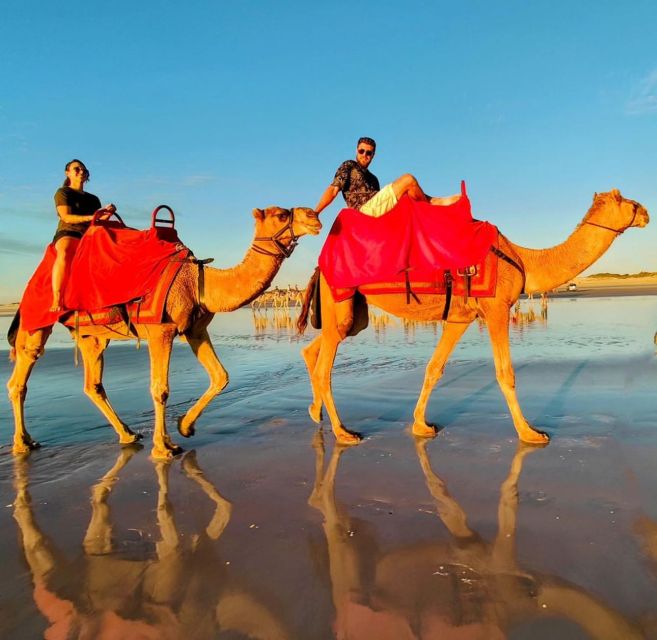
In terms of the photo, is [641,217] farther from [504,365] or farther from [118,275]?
[118,275]

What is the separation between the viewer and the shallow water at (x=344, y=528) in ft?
8.06

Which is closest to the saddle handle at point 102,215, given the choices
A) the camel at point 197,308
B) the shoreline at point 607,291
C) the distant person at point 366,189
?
the camel at point 197,308

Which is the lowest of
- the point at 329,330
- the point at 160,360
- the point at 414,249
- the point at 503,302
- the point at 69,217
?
the point at 160,360

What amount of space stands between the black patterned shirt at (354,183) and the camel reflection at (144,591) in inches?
163

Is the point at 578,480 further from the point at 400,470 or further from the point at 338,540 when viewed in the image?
the point at 338,540

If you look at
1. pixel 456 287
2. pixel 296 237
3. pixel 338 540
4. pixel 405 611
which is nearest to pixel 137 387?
pixel 296 237

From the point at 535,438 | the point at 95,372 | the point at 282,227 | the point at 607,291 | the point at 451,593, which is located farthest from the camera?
the point at 607,291

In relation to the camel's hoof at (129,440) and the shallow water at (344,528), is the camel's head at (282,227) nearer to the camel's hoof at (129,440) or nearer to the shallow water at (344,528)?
the shallow water at (344,528)

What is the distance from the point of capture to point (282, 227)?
534 centimetres

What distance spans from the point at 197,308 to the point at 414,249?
242 centimetres

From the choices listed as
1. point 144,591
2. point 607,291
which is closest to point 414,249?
point 144,591

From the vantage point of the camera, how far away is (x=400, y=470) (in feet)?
15.0

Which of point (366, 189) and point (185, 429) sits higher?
point (366, 189)

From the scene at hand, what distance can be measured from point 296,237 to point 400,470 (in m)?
2.42
